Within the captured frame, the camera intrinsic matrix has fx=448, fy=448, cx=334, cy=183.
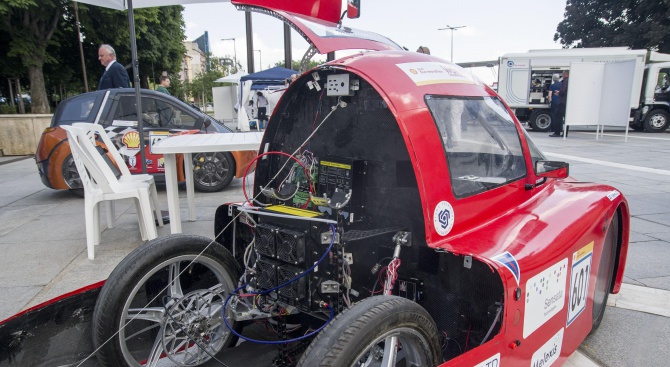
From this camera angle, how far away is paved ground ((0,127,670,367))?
2.85 meters

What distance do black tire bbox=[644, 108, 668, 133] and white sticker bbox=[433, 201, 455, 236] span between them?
1831cm

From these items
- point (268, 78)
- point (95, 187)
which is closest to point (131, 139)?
point (95, 187)

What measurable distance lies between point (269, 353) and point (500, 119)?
71.1 inches

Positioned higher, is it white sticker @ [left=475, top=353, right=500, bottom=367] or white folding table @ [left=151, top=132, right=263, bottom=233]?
white folding table @ [left=151, top=132, right=263, bottom=233]

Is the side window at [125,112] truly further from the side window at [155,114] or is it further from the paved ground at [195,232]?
the paved ground at [195,232]

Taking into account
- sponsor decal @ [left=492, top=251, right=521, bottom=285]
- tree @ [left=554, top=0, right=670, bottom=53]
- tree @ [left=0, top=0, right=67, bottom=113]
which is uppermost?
tree @ [left=554, top=0, right=670, bottom=53]

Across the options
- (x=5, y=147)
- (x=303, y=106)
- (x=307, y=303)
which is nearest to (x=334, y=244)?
(x=307, y=303)

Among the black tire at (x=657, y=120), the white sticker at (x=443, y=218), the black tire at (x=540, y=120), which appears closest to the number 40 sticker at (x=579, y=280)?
the white sticker at (x=443, y=218)

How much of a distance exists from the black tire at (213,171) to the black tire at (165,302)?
185 inches

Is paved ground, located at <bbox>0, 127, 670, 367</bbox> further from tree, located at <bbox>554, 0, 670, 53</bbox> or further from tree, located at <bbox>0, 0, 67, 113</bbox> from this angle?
tree, located at <bbox>554, 0, 670, 53</bbox>

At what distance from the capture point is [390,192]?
216cm

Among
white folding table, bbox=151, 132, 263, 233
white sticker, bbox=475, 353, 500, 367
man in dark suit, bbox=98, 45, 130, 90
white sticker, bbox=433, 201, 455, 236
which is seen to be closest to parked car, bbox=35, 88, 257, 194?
man in dark suit, bbox=98, 45, 130, 90

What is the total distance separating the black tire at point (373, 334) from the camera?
4.58 feet

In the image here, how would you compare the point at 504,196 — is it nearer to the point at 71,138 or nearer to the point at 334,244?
the point at 334,244
